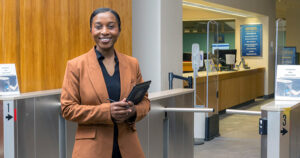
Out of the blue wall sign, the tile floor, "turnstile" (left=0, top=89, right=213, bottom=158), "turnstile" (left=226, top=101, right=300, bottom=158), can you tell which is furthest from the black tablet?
the blue wall sign

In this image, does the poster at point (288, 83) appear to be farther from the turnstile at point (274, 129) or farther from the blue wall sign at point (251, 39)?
the blue wall sign at point (251, 39)

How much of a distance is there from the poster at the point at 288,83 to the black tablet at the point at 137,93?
177 cm

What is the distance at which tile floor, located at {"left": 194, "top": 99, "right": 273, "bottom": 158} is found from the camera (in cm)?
675

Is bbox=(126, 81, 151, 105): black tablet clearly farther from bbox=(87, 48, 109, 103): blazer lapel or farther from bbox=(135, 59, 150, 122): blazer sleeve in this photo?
bbox=(87, 48, 109, 103): blazer lapel

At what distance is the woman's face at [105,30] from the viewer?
7.43 feet

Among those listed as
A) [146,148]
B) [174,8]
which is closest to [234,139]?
[174,8]

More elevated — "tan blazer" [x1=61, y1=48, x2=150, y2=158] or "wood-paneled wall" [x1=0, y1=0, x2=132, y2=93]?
"wood-paneled wall" [x1=0, y1=0, x2=132, y2=93]

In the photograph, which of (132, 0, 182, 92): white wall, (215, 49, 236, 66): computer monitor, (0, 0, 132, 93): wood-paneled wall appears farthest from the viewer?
(215, 49, 236, 66): computer monitor

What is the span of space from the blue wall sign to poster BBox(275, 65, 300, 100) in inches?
409

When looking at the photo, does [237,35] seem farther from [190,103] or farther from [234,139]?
[190,103]

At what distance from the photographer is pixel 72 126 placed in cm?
376

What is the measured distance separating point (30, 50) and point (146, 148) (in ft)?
4.60

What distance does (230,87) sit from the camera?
11.0 metres

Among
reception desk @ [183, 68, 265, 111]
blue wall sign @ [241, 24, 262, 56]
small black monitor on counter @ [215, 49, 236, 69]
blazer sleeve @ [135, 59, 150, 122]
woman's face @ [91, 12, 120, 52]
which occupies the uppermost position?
blue wall sign @ [241, 24, 262, 56]
